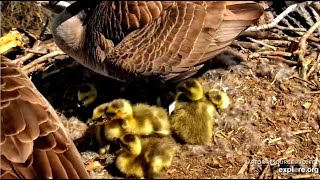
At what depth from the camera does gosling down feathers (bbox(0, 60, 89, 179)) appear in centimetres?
282

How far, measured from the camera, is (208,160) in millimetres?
3475

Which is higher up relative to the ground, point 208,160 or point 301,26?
point 301,26

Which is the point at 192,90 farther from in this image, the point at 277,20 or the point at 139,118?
the point at 277,20

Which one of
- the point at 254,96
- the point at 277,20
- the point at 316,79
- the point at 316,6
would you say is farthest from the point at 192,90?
the point at 316,6

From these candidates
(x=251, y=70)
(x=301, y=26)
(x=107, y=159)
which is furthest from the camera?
(x=301, y=26)

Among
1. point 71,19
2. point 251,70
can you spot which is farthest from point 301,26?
point 71,19

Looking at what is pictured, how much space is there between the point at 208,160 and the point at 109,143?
618 millimetres

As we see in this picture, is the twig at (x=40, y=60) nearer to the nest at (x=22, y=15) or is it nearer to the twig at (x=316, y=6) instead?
the twig at (x=316, y=6)

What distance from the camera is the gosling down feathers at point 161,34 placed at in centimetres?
353

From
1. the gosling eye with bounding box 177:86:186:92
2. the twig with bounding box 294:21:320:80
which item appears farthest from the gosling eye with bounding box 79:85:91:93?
the twig with bounding box 294:21:320:80

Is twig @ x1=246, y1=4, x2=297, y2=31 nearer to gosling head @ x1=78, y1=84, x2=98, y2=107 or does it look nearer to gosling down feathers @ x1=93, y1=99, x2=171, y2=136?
gosling down feathers @ x1=93, y1=99, x2=171, y2=136

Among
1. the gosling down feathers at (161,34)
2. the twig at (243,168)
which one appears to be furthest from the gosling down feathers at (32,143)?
the twig at (243,168)

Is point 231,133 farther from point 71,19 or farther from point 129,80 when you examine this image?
point 71,19

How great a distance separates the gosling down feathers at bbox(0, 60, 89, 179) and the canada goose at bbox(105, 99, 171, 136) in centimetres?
47
